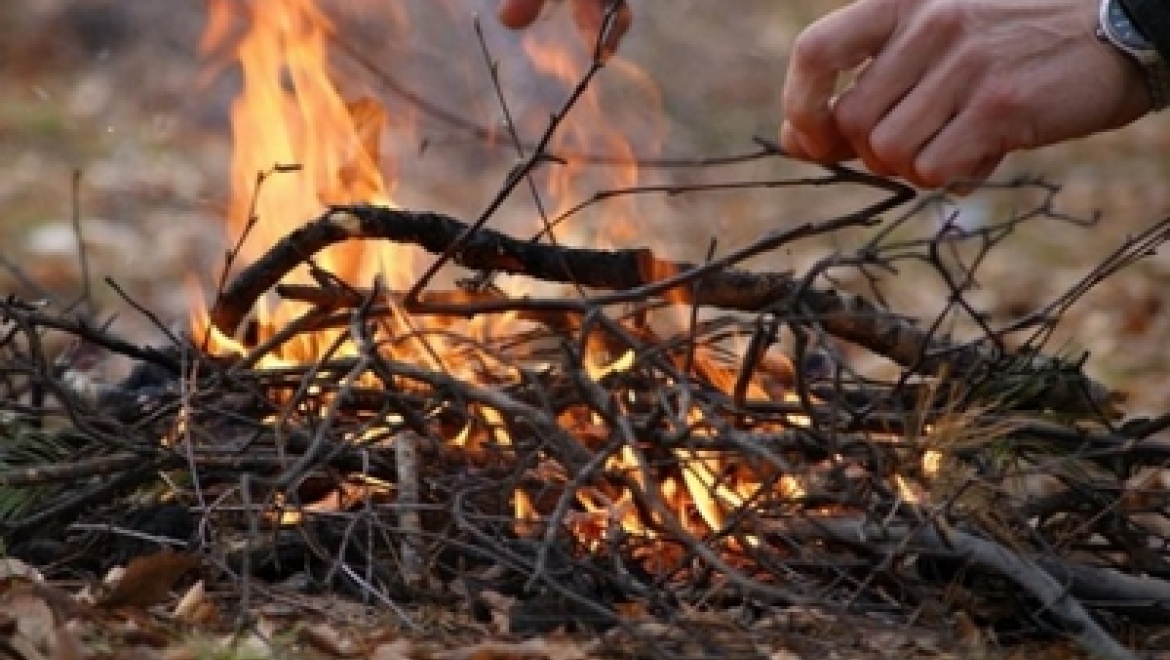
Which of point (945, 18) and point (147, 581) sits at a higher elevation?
point (945, 18)

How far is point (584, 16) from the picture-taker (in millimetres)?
3605

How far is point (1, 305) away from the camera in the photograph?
2.97 metres

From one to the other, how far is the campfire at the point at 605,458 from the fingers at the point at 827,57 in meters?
0.08

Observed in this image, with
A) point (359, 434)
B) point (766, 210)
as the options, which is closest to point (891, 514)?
point (359, 434)

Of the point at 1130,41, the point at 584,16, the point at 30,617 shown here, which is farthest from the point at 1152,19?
the point at 30,617

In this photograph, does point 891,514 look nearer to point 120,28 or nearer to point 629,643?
point 629,643

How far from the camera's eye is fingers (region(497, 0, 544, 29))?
3.36 metres

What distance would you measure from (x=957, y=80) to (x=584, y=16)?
101 centimetres

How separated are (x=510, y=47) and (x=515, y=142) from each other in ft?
12.3

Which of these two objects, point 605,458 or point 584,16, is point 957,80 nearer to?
point 605,458

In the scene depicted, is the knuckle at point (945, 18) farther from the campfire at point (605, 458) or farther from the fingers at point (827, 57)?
the campfire at point (605, 458)

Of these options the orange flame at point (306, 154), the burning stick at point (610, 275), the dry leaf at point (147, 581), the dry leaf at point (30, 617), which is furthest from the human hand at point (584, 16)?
the dry leaf at point (30, 617)

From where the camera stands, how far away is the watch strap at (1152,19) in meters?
2.71

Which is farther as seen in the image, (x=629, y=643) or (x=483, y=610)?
(x=483, y=610)
